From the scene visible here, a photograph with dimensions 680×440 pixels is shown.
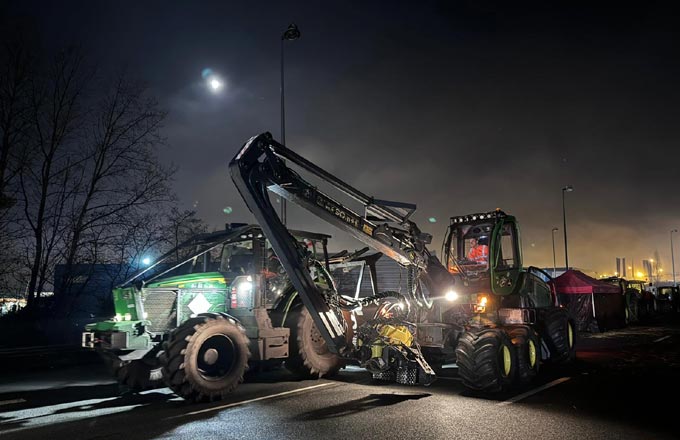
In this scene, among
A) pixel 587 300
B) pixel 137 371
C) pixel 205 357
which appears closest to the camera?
pixel 205 357

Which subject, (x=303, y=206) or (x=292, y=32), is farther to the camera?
(x=292, y=32)

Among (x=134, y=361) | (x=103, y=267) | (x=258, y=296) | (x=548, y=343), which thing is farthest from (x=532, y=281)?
(x=103, y=267)

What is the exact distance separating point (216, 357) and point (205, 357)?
23 centimetres

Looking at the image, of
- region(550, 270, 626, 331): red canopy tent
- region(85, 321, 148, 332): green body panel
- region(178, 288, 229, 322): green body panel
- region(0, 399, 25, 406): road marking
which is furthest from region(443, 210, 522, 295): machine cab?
region(550, 270, 626, 331): red canopy tent

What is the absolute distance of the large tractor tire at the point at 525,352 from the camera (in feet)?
33.1

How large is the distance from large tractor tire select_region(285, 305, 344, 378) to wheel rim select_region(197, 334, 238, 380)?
1930 millimetres

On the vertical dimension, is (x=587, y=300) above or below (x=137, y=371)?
above

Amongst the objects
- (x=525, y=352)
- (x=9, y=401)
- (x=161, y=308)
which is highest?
(x=161, y=308)

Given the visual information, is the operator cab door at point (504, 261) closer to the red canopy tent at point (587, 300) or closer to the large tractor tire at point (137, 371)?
the large tractor tire at point (137, 371)

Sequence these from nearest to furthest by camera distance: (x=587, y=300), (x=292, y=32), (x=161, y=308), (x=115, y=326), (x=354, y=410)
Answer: (x=354, y=410), (x=115, y=326), (x=161, y=308), (x=292, y=32), (x=587, y=300)

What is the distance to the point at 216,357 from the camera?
9234 millimetres

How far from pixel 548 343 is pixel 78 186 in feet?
60.6

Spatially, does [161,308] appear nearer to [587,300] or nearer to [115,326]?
[115,326]

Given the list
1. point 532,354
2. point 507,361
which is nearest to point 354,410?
point 507,361
